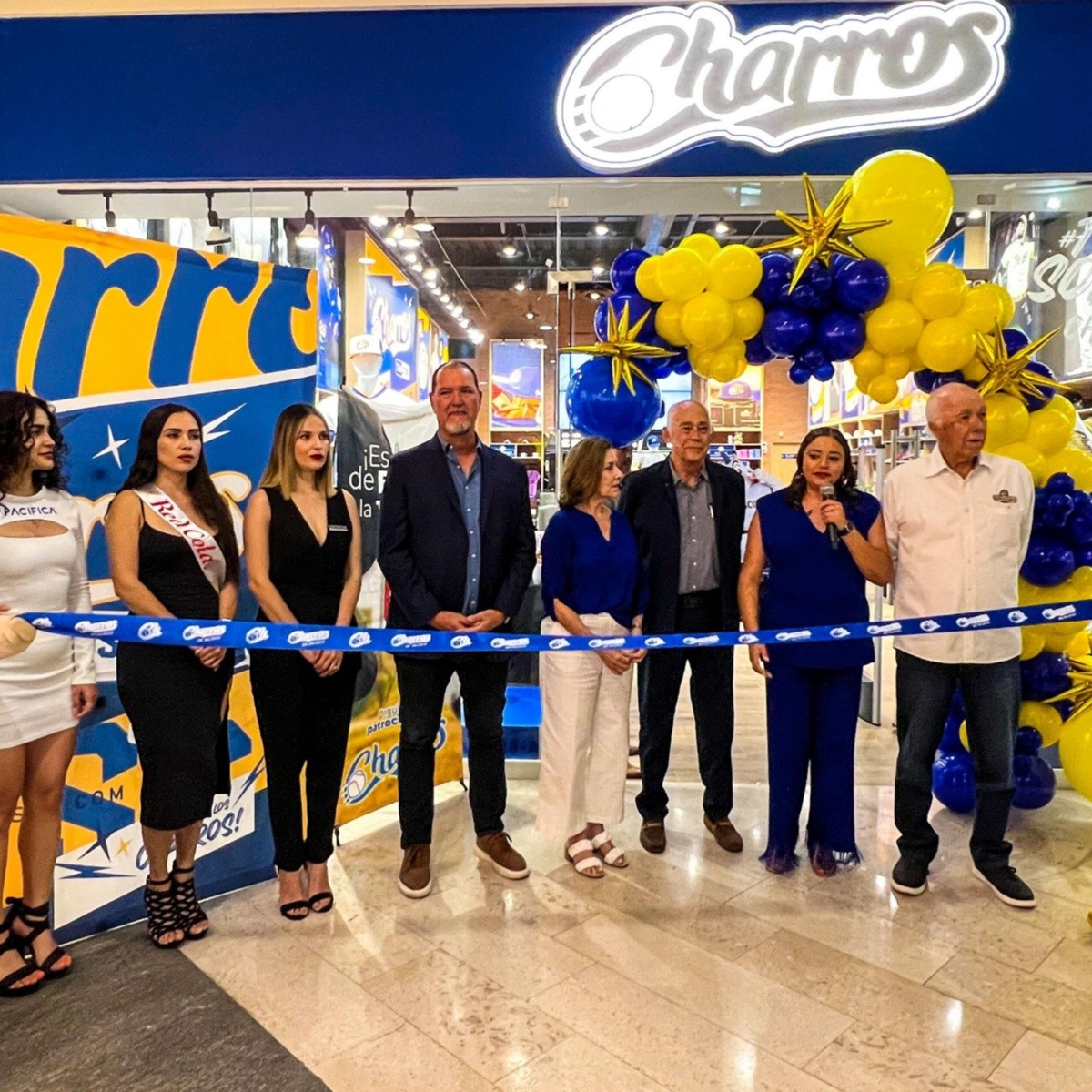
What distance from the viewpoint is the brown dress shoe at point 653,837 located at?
10.3 ft

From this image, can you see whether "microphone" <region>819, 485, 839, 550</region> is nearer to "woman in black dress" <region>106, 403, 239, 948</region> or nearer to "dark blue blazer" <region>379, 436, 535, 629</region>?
"dark blue blazer" <region>379, 436, 535, 629</region>

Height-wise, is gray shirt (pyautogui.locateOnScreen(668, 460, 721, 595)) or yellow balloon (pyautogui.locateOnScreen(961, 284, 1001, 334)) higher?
yellow balloon (pyautogui.locateOnScreen(961, 284, 1001, 334))

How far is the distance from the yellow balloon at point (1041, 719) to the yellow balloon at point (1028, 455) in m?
0.89

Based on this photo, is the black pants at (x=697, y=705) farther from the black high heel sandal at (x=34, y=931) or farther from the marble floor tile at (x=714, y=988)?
the black high heel sandal at (x=34, y=931)

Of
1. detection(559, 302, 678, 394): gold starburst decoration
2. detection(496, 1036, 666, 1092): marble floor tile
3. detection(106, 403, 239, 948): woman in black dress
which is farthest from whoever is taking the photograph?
detection(559, 302, 678, 394): gold starburst decoration

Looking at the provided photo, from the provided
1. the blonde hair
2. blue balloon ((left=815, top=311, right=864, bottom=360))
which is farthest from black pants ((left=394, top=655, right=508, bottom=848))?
blue balloon ((left=815, top=311, right=864, bottom=360))

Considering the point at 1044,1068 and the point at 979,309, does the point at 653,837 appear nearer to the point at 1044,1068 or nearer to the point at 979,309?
the point at 1044,1068

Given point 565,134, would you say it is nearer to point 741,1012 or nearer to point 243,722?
point 243,722

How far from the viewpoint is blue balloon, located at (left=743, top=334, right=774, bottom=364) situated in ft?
10.5

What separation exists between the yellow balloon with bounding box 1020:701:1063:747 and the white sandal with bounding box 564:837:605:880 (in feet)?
5.91

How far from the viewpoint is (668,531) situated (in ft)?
9.87

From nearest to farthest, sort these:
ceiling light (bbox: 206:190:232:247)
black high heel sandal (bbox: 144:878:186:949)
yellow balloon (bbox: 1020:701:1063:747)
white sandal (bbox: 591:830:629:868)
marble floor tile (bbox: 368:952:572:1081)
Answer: marble floor tile (bbox: 368:952:572:1081) < black high heel sandal (bbox: 144:878:186:949) < white sandal (bbox: 591:830:629:868) < yellow balloon (bbox: 1020:701:1063:747) < ceiling light (bbox: 206:190:232:247)

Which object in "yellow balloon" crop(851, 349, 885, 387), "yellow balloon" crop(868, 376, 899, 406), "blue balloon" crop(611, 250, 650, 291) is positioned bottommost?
"yellow balloon" crop(868, 376, 899, 406)

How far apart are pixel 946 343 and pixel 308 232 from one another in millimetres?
3343
